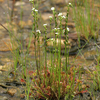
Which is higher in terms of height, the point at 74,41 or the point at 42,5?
the point at 42,5

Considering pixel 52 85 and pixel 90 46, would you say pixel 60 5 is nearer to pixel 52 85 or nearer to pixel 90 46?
pixel 90 46

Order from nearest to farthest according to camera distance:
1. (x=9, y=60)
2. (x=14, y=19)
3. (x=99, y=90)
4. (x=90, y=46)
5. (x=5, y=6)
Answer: (x=99, y=90), (x=9, y=60), (x=90, y=46), (x=14, y=19), (x=5, y=6)

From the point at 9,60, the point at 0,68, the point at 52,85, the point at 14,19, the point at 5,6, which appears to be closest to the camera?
the point at 52,85

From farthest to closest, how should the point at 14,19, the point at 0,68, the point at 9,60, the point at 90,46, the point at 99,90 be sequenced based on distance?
the point at 14,19 < the point at 90,46 < the point at 9,60 < the point at 0,68 < the point at 99,90

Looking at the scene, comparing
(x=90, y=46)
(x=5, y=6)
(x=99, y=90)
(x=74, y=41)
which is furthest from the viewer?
(x=5, y=6)

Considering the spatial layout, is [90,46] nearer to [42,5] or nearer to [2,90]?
[2,90]

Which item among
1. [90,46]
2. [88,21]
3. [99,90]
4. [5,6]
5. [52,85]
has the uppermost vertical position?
[5,6]

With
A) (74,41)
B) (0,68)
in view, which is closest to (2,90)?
(0,68)

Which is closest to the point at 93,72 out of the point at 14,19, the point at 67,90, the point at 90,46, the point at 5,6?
the point at 67,90

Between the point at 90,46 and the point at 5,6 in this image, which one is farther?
the point at 5,6
